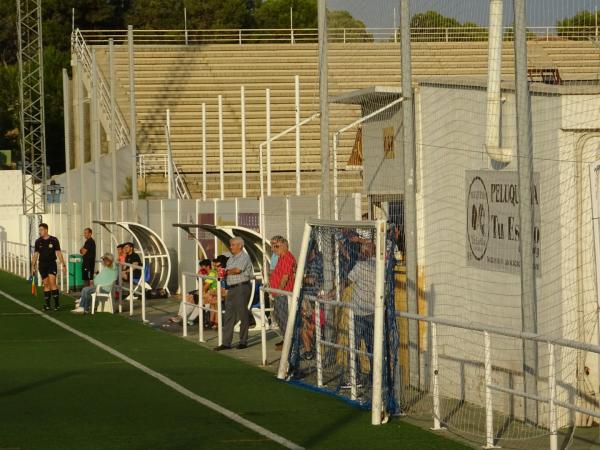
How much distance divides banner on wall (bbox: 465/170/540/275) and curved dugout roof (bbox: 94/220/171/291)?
16.5 m

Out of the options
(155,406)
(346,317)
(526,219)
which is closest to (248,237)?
(346,317)

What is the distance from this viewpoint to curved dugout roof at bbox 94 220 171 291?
3003 centimetres

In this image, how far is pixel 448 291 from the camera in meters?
14.4

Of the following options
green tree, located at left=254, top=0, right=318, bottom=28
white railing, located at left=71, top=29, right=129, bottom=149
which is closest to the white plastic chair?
white railing, located at left=71, top=29, right=129, bottom=149

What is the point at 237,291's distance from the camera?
1905 cm

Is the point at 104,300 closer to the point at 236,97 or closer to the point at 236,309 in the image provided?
the point at 236,309

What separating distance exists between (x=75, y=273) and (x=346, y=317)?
19680 millimetres

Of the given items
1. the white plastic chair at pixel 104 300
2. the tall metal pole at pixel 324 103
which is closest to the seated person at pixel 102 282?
the white plastic chair at pixel 104 300

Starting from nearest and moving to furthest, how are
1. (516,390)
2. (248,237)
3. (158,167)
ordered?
1. (516,390)
2. (248,237)
3. (158,167)

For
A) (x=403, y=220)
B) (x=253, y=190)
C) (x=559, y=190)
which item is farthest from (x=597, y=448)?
(x=253, y=190)

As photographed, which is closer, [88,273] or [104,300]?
[104,300]

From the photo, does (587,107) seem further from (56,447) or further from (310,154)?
(310,154)

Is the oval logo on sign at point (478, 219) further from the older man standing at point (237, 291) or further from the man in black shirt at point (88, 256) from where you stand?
the man in black shirt at point (88, 256)

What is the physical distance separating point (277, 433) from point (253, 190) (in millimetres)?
26108
